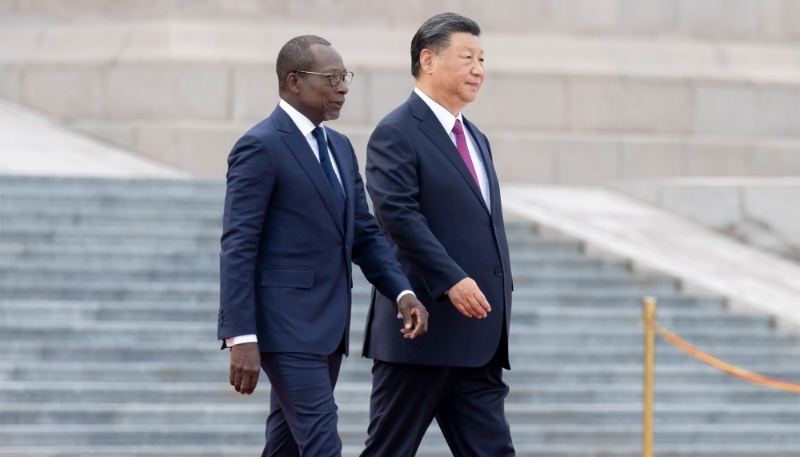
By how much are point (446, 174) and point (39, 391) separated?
12.3 feet

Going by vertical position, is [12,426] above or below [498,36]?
below

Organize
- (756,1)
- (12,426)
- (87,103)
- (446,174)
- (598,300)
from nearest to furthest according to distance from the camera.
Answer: (446,174)
(12,426)
(598,300)
(87,103)
(756,1)

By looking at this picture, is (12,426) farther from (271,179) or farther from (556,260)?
(556,260)

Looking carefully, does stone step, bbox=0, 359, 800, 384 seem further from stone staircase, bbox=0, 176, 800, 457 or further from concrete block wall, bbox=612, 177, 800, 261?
concrete block wall, bbox=612, 177, 800, 261

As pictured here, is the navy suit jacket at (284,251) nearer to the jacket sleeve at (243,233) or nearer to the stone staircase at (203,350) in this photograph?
the jacket sleeve at (243,233)

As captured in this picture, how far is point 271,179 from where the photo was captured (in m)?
4.17

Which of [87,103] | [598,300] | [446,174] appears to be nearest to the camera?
[446,174]

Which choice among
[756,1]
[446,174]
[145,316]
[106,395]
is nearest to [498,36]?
[756,1]

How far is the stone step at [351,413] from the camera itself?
23.4ft

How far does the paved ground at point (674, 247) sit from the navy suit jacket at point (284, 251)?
580cm

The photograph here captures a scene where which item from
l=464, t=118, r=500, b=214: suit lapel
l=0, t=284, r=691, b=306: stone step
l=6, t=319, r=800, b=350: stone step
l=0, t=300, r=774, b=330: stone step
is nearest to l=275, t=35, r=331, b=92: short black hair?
l=464, t=118, r=500, b=214: suit lapel

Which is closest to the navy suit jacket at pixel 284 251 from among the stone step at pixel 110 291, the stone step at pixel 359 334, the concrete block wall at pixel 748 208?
the stone step at pixel 359 334

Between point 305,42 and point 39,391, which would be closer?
point 305,42

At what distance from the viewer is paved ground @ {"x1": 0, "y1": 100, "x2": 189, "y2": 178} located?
11.1 meters
